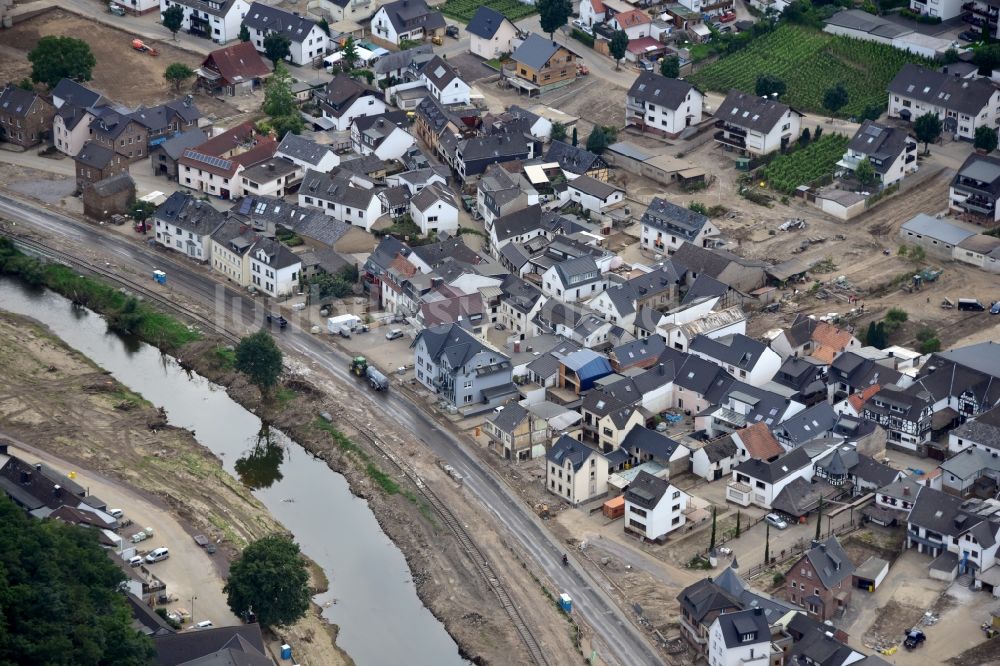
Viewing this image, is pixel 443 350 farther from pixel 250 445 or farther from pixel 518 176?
pixel 518 176

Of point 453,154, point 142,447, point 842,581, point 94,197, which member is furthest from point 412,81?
point 842,581

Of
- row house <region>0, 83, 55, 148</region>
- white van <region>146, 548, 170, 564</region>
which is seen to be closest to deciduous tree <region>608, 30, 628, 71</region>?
row house <region>0, 83, 55, 148</region>

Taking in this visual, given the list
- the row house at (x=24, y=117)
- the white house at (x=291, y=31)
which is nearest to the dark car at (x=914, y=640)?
the white house at (x=291, y=31)

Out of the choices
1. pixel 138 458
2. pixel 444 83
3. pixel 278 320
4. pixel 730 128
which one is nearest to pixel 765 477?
pixel 278 320

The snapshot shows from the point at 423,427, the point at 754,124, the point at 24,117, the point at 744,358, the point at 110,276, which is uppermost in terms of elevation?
the point at 744,358

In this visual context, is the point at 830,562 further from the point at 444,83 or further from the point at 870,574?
the point at 444,83

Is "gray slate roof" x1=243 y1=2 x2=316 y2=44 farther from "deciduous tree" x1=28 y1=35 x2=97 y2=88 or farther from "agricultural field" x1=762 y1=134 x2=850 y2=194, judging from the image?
"agricultural field" x1=762 y1=134 x2=850 y2=194

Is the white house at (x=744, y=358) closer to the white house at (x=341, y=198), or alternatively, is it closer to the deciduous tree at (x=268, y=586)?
the white house at (x=341, y=198)
